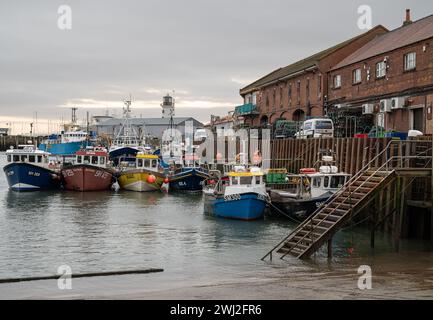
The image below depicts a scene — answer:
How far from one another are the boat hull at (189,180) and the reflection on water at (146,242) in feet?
45.3

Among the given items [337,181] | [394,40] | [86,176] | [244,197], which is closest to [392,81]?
[394,40]

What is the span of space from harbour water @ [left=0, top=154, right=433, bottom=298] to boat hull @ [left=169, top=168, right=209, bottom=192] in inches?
596

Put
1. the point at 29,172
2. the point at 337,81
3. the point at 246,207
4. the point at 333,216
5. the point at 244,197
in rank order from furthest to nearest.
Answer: the point at 29,172 → the point at 337,81 → the point at 244,197 → the point at 246,207 → the point at 333,216

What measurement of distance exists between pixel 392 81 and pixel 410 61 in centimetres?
227

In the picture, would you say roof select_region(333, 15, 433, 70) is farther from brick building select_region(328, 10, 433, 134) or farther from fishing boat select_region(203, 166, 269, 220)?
fishing boat select_region(203, 166, 269, 220)

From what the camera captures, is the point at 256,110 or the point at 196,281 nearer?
the point at 196,281

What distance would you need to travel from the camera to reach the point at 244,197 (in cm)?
3061

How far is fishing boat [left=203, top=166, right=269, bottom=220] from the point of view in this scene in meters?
30.5

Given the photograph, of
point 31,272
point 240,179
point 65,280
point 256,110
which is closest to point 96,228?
point 240,179

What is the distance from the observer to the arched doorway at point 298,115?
55.2 m

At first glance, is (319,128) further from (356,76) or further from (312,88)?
(312,88)
